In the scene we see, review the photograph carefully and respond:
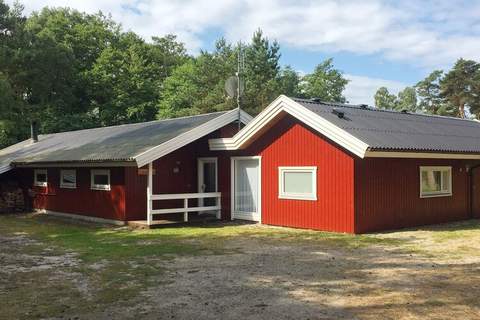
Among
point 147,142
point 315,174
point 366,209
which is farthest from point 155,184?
point 366,209

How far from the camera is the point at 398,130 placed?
14.7 metres

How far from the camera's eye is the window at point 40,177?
66.8ft

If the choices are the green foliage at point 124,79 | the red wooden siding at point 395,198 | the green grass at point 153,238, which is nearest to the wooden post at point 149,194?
the green grass at point 153,238

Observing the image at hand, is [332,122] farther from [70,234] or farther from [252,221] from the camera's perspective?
[70,234]

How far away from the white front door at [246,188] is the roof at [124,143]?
5.25ft

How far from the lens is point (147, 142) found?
16375mm

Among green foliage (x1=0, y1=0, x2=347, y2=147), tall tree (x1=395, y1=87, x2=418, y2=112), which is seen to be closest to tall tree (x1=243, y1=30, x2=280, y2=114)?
green foliage (x1=0, y1=0, x2=347, y2=147)

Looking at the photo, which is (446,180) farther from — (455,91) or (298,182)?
(455,91)

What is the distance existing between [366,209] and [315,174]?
1.61 m

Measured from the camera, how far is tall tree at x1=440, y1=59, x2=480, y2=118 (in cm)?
5078

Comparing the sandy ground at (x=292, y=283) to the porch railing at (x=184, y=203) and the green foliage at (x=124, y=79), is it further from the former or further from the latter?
the green foliage at (x=124, y=79)

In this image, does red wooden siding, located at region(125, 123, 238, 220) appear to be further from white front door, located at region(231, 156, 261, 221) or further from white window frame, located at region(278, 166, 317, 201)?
white window frame, located at region(278, 166, 317, 201)

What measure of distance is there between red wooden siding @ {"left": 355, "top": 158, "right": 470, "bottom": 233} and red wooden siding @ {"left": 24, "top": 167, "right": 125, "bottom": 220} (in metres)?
7.15

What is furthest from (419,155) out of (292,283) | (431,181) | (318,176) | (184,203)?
(292,283)
